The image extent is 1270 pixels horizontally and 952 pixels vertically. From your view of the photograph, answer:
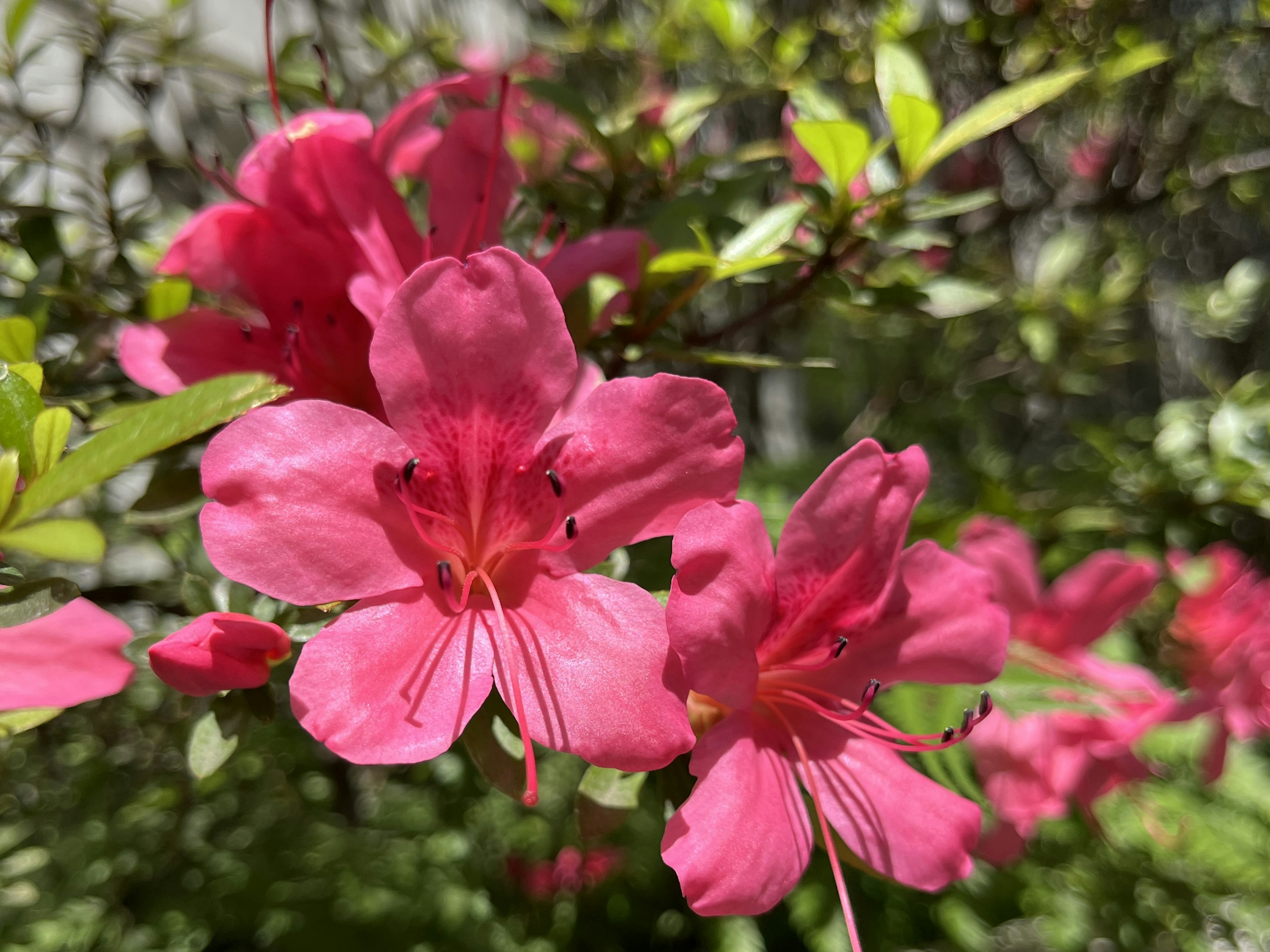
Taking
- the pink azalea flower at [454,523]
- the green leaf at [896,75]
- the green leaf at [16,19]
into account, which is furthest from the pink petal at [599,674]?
the green leaf at [16,19]

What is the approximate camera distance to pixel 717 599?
539mm

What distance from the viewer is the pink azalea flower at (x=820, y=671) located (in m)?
0.53

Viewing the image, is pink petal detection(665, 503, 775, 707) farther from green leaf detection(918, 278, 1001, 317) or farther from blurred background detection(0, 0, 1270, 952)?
green leaf detection(918, 278, 1001, 317)

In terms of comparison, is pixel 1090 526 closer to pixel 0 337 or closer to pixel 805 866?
pixel 805 866

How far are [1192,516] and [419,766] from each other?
4.78 feet

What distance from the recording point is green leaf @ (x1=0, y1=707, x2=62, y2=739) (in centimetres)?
54

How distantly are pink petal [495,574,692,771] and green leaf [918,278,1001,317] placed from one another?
1.64ft

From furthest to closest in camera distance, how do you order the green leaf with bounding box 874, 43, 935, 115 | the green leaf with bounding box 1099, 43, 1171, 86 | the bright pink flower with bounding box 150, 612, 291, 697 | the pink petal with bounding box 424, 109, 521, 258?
the green leaf with bounding box 1099, 43, 1171, 86 → the green leaf with bounding box 874, 43, 935, 115 → the pink petal with bounding box 424, 109, 521, 258 → the bright pink flower with bounding box 150, 612, 291, 697

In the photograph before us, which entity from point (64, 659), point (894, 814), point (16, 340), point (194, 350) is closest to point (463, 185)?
point (194, 350)

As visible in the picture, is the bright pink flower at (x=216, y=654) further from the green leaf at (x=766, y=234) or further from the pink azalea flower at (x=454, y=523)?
the green leaf at (x=766, y=234)

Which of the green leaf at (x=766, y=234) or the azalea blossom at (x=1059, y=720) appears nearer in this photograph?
the green leaf at (x=766, y=234)

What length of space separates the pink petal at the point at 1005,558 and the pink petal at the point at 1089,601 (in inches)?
1.3

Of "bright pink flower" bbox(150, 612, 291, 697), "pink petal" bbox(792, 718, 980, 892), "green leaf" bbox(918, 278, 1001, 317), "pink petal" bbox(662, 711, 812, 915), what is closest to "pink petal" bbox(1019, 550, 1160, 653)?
"green leaf" bbox(918, 278, 1001, 317)

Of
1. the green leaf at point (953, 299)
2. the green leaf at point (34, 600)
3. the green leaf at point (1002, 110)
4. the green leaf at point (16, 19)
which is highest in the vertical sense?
the green leaf at point (1002, 110)
